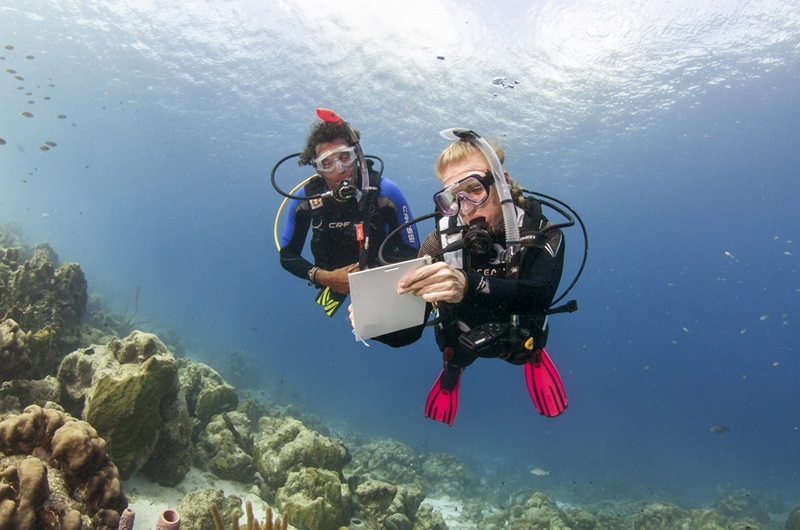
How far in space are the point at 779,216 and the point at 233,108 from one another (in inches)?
2438

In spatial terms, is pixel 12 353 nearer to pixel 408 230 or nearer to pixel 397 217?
pixel 397 217

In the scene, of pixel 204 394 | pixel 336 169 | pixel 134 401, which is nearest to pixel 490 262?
pixel 336 169

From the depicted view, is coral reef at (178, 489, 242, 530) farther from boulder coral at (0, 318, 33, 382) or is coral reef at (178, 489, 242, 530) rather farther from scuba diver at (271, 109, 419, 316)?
scuba diver at (271, 109, 419, 316)

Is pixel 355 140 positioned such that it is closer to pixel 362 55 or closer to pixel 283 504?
pixel 283 504

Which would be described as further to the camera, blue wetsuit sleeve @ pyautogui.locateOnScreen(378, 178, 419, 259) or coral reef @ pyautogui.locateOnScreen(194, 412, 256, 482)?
coral reef @ pyautogui.locateOnScreen(194, 412, 256, 482)

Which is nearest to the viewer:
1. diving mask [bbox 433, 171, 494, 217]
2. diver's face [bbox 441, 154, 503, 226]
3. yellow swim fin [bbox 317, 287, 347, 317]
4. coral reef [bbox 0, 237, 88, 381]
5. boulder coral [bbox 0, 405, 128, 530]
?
boulder coral [bbox 0, 405, 128, 530]

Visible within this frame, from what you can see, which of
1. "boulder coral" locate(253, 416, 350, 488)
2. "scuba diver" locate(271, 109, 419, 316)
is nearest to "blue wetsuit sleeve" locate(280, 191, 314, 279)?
"scuba diver" locate(271, 109, 419, 316)

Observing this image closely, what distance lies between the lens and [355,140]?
17.0 feet

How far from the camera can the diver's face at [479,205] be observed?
129 inches

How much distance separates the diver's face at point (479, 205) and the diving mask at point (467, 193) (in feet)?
0.11

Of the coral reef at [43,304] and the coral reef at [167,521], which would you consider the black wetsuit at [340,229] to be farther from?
the coral reef at [43,304]

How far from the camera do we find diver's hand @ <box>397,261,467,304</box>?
7.70ft

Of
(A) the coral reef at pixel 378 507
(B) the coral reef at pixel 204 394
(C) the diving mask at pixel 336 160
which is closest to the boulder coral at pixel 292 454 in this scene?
(A) the coral reef at pixel 378 507

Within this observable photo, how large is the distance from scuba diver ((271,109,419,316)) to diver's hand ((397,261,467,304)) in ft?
7.89
